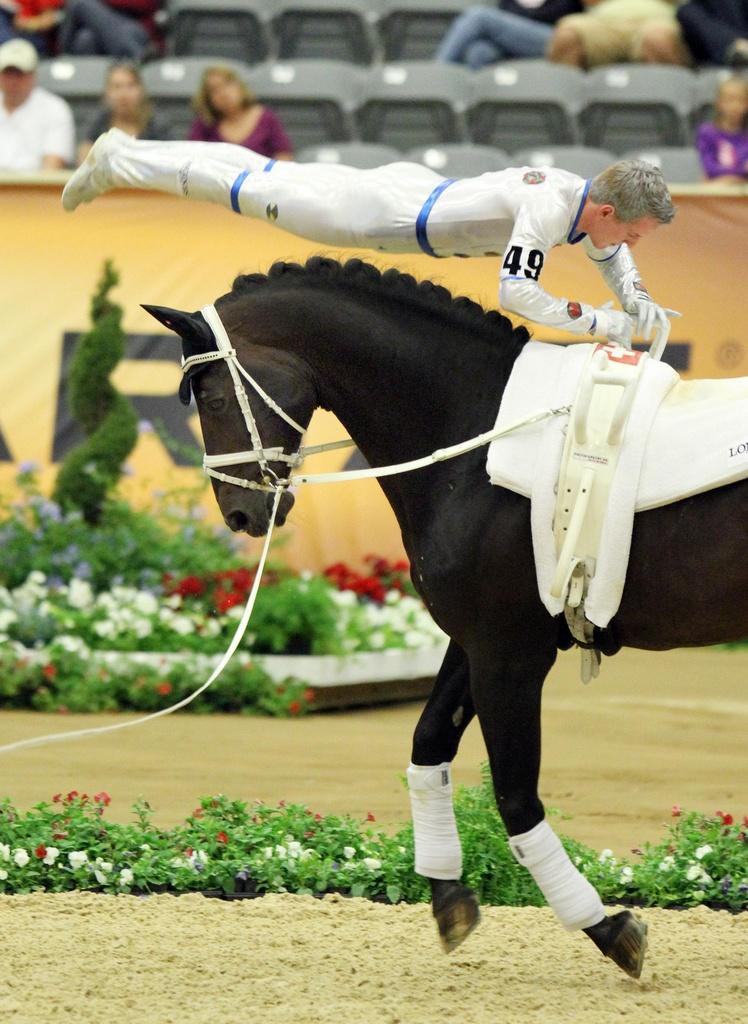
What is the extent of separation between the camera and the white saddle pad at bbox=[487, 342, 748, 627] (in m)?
4.17

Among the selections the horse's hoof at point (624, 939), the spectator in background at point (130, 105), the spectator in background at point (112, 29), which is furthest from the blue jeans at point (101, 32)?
the horse's hoof at point (624, 939)

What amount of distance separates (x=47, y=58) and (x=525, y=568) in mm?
10081

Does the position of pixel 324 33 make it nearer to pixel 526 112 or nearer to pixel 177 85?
pixel 177 85

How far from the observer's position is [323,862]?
5.28m

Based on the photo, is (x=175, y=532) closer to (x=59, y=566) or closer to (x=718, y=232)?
(x=59, y=566)

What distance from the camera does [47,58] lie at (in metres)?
13.1

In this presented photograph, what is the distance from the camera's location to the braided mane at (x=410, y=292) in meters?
4.53

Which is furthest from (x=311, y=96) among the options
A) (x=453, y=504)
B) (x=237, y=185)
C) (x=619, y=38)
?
(x=453, y=504)

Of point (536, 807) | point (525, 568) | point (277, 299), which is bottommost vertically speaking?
point (536, 807)

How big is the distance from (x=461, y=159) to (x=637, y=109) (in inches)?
76.7

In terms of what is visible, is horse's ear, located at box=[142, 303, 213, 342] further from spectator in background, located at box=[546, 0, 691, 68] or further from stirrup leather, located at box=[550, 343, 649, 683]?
spectator in background, located at box=[546, 0, 691, 68]

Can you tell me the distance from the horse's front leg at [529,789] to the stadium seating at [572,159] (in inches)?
273

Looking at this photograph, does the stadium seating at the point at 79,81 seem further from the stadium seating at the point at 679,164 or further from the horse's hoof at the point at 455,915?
the horse's hoof at the point at 455,915

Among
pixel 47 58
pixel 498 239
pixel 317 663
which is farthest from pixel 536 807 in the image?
pixel 47 58
